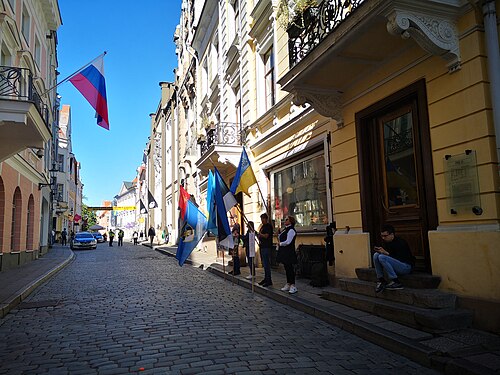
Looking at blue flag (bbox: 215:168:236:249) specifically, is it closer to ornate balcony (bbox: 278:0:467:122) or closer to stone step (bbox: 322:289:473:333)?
ornate balcony (bbox: 278:0:467:122)

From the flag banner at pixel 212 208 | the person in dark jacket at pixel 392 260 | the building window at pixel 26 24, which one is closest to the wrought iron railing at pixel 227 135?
the flag banner at pixel 212 208

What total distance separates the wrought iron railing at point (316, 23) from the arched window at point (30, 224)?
55.4ft

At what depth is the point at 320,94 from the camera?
28.9 ft

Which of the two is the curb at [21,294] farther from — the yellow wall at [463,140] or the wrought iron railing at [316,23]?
the yellow wall at [463,140]

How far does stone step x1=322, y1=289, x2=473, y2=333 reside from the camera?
5.28 metres

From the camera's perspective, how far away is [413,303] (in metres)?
6.00

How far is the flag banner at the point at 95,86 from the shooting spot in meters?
12.0

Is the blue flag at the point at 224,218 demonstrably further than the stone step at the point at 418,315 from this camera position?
Yes

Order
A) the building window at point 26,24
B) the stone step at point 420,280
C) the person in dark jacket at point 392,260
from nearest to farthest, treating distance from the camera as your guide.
→ the stone step at point 420,280 < the person in dark jacket at point 392,260 < the building window at point 26,24

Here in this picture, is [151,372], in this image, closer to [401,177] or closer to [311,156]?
[401,177]

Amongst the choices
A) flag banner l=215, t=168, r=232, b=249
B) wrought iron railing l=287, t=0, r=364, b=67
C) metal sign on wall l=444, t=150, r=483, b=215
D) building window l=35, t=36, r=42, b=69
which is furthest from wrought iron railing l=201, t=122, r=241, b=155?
building window l=35, t=36, r=42, b=69

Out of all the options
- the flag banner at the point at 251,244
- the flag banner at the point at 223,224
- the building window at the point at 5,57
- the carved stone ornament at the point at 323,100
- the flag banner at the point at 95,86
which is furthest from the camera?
the building window at the point at 5,57

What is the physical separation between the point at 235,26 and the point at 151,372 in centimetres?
1563

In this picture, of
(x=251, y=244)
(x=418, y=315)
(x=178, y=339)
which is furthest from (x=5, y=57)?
(x=418, y=315)
